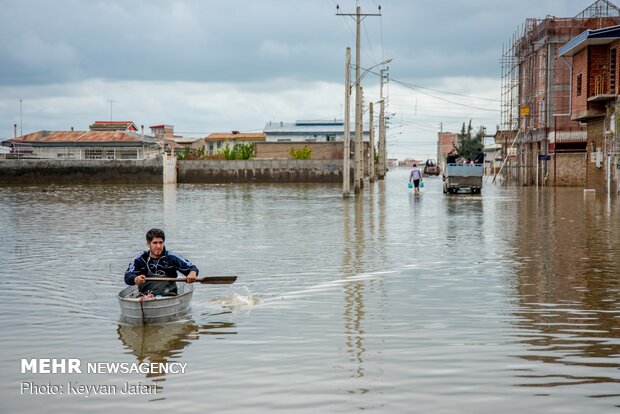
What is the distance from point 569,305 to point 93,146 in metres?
95.3

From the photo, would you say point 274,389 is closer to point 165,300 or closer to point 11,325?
point 165,300

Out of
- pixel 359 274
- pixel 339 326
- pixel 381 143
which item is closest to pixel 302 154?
pixel 381 143

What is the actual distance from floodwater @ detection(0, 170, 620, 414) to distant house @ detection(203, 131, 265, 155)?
435 ft

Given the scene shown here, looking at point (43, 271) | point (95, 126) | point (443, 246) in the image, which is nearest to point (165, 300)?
point (43, 271)

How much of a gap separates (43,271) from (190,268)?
5.51 m

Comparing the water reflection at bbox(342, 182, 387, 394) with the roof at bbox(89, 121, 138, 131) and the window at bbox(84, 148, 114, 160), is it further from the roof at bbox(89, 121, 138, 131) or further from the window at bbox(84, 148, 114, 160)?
the roof at bbox(89, 121, 138, 131)

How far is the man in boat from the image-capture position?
37.6 ft

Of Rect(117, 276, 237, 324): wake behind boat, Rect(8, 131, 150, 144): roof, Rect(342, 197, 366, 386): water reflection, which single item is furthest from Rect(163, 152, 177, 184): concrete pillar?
Rect(117, 276, 237, 324): wake behind boat

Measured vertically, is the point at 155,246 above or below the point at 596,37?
below

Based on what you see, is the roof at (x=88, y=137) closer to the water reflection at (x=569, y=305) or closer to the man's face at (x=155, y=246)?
the water reflection at (x=569, y=305)

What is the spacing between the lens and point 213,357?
8.79 m

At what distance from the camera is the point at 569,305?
11570 millimetres

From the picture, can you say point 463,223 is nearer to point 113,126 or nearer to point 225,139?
point 113,126

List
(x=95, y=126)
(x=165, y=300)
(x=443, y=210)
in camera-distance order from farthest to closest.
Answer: (x=95, y=126)
(x=443, y=210)
(x=165, y=300)
